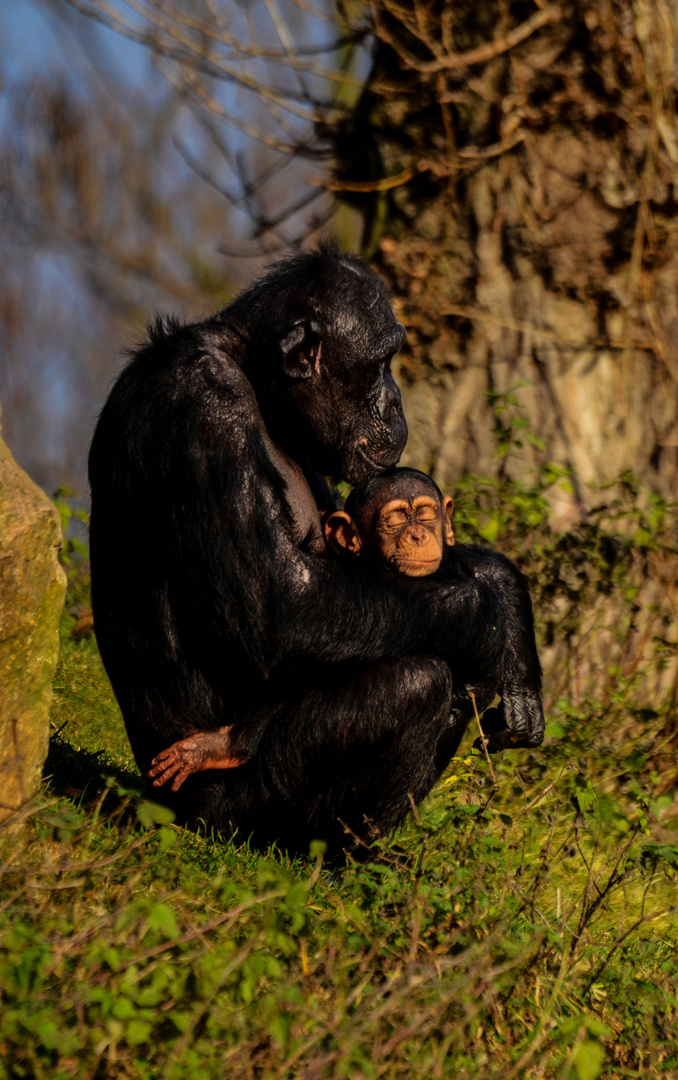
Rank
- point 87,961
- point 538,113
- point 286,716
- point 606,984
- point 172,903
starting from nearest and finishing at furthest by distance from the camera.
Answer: point 87,961 → point 172,903 → point 606,984 → point 286,716 → point 538,113

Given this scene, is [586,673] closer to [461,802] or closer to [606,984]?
[461,802]

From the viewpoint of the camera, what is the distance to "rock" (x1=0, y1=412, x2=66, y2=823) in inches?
124

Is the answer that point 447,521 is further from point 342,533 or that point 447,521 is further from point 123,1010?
point 123,1010

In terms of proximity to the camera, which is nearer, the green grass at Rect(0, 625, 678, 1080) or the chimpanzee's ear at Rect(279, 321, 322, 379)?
the green grass at Rect(0, 625, 678, 1080)

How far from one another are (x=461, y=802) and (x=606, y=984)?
1360 mm

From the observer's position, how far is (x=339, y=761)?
366cm

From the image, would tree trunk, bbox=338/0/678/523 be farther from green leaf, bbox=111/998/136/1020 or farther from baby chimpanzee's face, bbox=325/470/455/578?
green leaf, bbox=111/998/136/1020

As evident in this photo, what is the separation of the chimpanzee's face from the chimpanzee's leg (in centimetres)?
77

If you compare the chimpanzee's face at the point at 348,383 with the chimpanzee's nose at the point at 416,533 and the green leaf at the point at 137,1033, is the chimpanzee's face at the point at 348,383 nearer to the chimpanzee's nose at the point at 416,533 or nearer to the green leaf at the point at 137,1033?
the chimpanzee's nose at the point at 416,533

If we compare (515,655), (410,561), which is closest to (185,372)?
(410,561)

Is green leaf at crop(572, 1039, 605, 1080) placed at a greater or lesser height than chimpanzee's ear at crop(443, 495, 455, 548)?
lesser

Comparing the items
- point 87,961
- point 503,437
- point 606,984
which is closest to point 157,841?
point 87,961

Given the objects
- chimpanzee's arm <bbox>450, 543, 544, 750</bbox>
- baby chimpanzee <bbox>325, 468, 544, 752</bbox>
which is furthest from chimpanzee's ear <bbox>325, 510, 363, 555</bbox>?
chimpanzee's arm <bbox>450, 543, 544, 750</bbox>

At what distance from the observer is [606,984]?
3.39m
